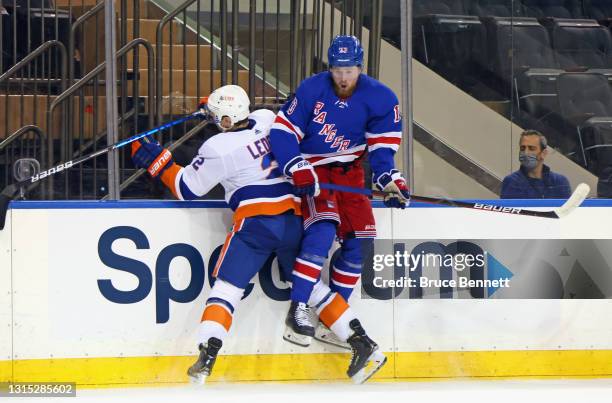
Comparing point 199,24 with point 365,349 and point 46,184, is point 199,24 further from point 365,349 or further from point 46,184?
point 365,349

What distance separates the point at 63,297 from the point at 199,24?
130 centimetres

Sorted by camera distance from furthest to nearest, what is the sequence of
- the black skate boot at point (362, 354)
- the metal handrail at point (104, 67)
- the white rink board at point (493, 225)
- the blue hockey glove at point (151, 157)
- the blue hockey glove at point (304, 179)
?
the white rink board at point (493, 225)
the metal handrail at point (104, 67)
the black skate boot at point (362, 354)
the blue hockey glove at point (151, 157)
the blue hockey glove at point (304, 179)

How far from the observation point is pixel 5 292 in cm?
503

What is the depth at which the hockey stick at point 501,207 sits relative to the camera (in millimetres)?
5039

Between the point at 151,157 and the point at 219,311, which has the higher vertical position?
the point at 151,157

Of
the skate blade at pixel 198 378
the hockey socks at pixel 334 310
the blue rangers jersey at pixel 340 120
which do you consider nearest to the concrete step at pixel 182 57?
the blue rangers jersey at pixel 340 120

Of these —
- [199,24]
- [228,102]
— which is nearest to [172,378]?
[228,102]

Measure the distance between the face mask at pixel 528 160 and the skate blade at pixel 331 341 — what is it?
1067mm

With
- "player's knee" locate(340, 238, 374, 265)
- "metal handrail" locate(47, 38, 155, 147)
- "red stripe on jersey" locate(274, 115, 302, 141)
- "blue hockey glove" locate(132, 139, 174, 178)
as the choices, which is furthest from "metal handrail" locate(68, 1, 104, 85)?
"player's knee" locate(340, 238, 374, 265)

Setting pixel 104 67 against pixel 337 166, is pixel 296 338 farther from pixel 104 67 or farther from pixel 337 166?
pixel 104 67

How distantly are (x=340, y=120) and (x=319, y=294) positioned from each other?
0.72 metres

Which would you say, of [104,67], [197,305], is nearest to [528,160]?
[197,305]

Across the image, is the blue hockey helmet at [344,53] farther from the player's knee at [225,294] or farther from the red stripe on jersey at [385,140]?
the player's knee at [225,294]

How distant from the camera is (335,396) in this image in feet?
16.4
